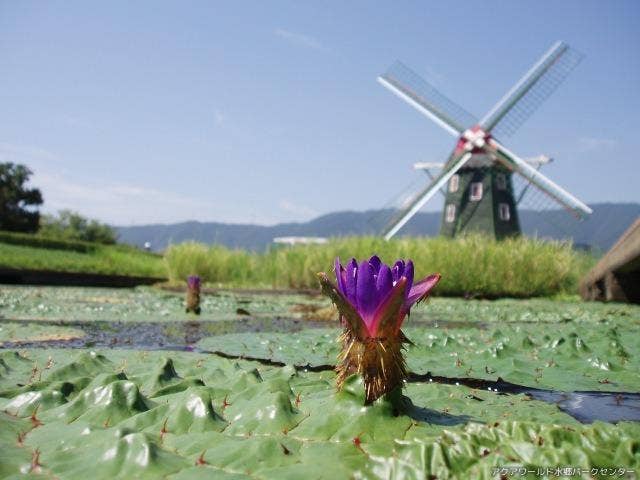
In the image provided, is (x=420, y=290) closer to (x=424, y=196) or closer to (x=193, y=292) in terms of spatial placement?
(x=193, y=292)

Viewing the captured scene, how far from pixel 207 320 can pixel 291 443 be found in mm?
4649

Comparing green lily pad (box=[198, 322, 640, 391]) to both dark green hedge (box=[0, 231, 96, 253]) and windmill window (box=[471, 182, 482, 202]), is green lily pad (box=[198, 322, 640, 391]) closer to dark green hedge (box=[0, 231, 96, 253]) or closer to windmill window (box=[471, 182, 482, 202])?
dark green hedge (box=[0, 231, 96, 253])

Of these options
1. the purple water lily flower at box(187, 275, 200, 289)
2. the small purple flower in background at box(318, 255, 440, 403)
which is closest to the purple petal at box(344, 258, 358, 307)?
the small purple flower in background at box(318, 255, 440, 403)

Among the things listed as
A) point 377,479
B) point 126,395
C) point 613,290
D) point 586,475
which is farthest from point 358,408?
point 613,290

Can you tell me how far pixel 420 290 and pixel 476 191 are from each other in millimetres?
25063

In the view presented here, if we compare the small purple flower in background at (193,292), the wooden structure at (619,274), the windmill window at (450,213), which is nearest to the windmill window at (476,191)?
the windmill window at (450,213)

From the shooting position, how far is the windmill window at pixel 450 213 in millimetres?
26828

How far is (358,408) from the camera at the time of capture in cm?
142

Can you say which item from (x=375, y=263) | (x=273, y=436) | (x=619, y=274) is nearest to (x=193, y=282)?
(x=375, y=263)

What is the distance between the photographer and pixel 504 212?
83.9 feet

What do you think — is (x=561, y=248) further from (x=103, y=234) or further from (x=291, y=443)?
(x=103, y=234)

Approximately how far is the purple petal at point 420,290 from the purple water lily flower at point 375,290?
0.01 m

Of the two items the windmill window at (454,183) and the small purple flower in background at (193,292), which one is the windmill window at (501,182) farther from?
the small purple flower in background at (193,292)

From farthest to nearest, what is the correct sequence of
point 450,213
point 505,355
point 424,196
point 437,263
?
1. point 450,213
2. point 424,196
3. point 437,263
4. point 505,355
